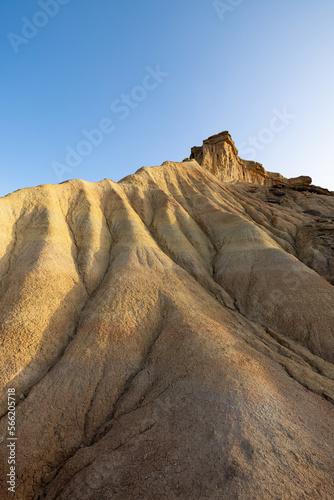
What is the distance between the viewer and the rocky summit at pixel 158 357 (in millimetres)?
5977

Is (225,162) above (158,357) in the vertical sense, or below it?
above

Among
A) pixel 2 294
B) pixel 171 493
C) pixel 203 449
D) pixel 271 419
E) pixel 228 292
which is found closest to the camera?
pixel 171 493

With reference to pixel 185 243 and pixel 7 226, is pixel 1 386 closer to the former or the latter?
pixel 7 226

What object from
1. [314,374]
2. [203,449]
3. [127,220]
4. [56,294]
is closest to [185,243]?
[127,220]

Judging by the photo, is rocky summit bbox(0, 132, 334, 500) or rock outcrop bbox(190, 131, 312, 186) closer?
rocky summit bbox(0, 132, 334, 500)

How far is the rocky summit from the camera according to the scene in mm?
5977

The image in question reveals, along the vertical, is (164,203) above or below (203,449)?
above

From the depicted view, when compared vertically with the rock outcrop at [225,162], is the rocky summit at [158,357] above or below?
below

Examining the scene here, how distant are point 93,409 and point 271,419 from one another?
→ 6.07 meters

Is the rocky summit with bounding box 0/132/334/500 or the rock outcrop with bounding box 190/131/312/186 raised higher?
the rock outcrop with bounding box 190/131/312/186

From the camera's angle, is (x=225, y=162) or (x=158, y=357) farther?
(x=225, y=162)

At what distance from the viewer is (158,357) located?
396 inches

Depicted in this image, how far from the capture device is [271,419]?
6.96 meters

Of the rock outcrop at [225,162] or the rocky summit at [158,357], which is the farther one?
the rock outcrop at [225,162]
